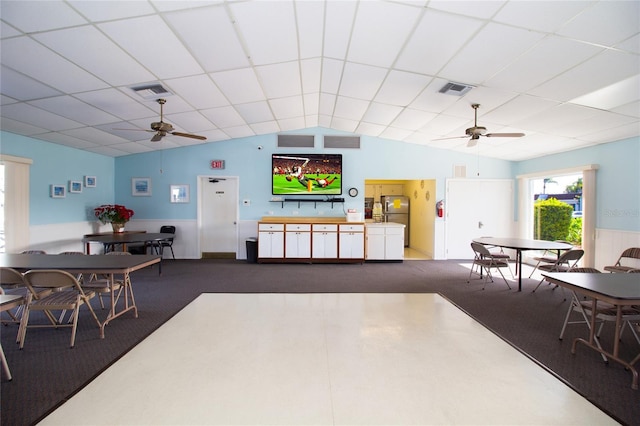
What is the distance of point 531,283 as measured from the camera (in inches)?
200

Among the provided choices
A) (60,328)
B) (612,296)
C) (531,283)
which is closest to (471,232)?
(531,283)

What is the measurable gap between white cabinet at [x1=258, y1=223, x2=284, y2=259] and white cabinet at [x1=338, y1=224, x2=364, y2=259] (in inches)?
54.1

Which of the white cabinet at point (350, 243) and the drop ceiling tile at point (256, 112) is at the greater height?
the drop ceiling tile at point (256, 112)

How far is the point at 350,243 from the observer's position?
264 inches

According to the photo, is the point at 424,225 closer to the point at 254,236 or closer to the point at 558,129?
the point at 558,129

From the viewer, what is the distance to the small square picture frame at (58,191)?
18.5 ft

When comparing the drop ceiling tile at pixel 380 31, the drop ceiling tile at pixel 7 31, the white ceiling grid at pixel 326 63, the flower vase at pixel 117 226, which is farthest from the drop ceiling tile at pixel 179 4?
the flower vase at pixel 117 226

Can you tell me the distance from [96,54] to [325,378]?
3.98 metres

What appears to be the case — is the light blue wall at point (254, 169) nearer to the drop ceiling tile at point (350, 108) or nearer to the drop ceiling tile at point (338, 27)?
the drop ceiling tile at point (350, 108)

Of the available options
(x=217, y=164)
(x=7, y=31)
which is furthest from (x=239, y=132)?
(x=7, y=31)

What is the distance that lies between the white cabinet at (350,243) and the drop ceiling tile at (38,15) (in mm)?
5392

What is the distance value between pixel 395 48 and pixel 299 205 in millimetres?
4516

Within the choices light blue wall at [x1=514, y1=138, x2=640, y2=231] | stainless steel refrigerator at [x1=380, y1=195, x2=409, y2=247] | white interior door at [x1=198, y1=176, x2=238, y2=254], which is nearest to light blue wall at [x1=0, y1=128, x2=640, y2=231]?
white interior door at [x1=198, y1=176, x2=238, y2=254]

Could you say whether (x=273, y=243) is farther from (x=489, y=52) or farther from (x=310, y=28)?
(x=489, y=52)
